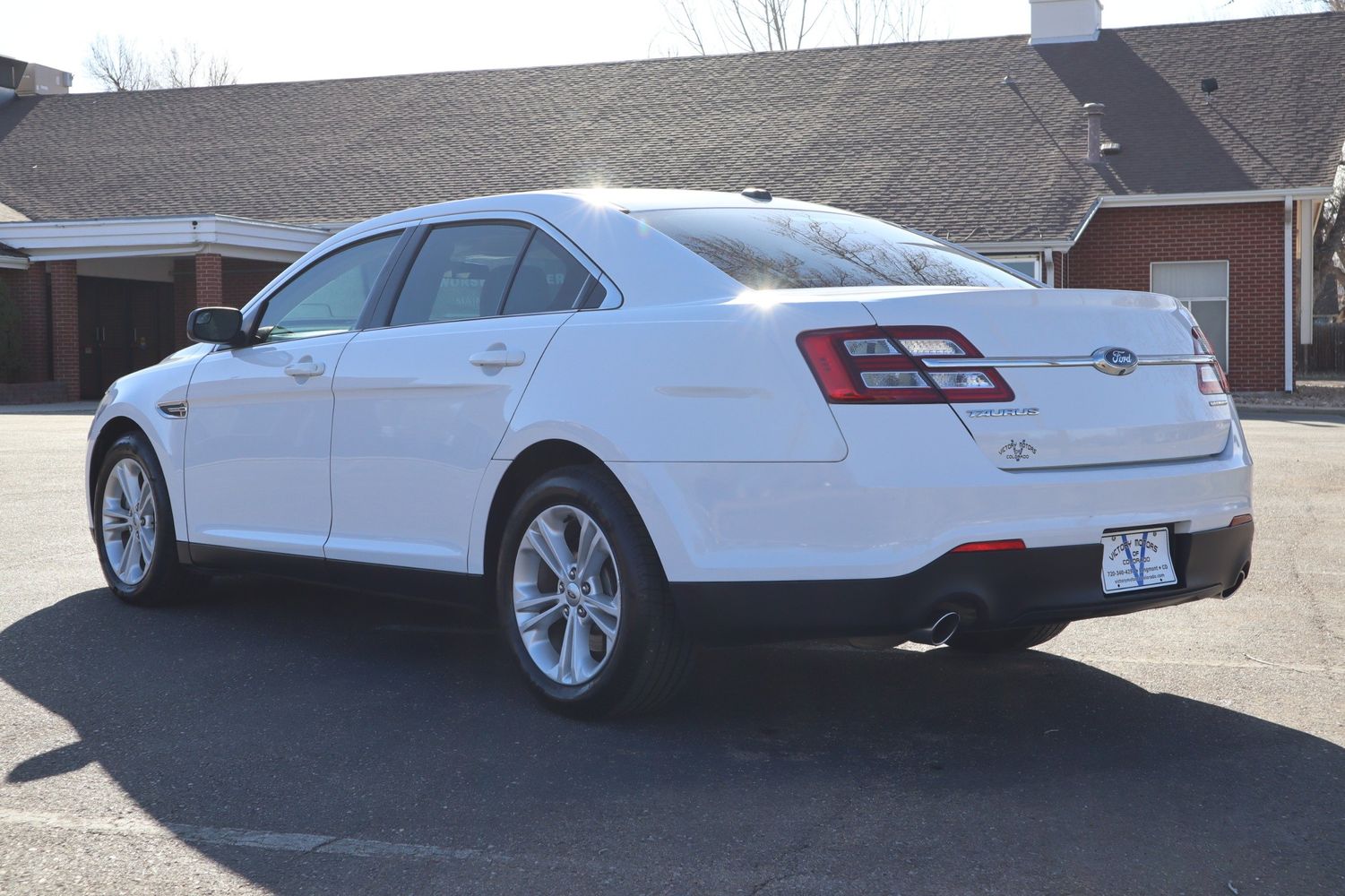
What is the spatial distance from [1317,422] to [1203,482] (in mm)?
15977

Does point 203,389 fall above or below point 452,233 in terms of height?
below

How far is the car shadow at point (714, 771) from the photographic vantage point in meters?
3.31

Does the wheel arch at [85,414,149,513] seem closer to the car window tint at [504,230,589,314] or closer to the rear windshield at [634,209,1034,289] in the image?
the car window tint at [504,230,589,314]

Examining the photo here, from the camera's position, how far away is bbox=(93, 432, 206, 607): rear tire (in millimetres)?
6301

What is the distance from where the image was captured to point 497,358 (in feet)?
15.4

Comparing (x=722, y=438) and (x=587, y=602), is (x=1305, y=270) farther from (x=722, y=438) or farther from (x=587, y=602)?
(x=722, y=438)

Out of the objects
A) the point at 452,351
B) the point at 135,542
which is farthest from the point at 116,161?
the point at 452,351

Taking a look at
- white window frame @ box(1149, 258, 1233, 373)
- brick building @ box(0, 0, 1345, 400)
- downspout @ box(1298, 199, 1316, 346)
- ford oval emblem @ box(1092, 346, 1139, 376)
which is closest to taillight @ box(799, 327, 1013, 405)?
ford oval emblem @ box(1092, 346, 1139, 376)

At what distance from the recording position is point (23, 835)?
11.7 ft

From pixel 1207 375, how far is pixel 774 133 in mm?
24557

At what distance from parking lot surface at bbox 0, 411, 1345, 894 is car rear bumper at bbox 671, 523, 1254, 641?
0.40m

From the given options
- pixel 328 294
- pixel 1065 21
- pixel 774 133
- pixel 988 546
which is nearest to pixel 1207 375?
pixel 988 546

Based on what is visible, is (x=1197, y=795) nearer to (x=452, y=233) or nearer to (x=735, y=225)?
(x=735, y=225)

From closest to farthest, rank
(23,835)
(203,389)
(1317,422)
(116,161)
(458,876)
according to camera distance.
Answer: (458,876)
(23,835)
(203,389)
(1317,422)
(116,161)
